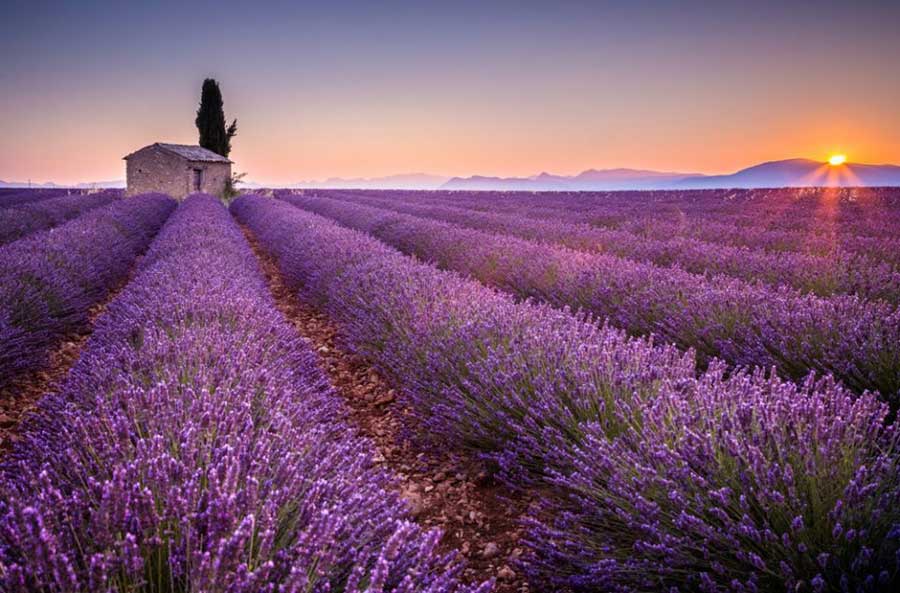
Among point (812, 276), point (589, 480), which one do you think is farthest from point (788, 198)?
point (589, 480)

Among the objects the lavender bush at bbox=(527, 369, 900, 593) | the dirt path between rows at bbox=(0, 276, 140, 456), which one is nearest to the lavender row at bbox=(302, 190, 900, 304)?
the lavender bush at bbox=(527, 369, 900, 593)

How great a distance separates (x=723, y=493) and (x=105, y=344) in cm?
299

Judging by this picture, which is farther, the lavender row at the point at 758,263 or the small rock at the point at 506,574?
the lavender row at the point at 758,263

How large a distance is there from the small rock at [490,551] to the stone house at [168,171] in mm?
23860

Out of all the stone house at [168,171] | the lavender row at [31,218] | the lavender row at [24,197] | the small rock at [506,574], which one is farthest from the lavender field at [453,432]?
the stone house at [168,171]

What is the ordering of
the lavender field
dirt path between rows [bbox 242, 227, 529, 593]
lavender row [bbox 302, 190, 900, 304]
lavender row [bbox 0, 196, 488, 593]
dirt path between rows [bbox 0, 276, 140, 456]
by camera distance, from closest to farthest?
lavender row [bbox 0, 196, 488, 593], the lavender field, dirt path between rows [bbox 242, 227, 529, 593], dirt path between rows [bbox 0, 276, 140, 456], lavender row [bbox 302, 190, 900, 304]

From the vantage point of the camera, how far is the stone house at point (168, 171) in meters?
22.3

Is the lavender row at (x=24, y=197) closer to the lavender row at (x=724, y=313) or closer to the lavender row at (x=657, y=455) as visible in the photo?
the lavender row at (x=724, y=313)

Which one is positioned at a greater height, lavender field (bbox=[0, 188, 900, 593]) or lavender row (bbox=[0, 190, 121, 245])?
lavender row (bbox=[0, 190, 121, 245])

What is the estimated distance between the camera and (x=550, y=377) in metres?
2.24

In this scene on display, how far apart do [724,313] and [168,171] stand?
2445 centimetres

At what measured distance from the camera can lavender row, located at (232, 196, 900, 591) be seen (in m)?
1.21

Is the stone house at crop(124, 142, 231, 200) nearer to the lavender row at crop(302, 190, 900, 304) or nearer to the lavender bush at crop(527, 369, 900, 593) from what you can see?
the lavender row at crop(302, 190, 900, 304)

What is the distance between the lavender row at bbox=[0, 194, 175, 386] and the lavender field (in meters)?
0.04
